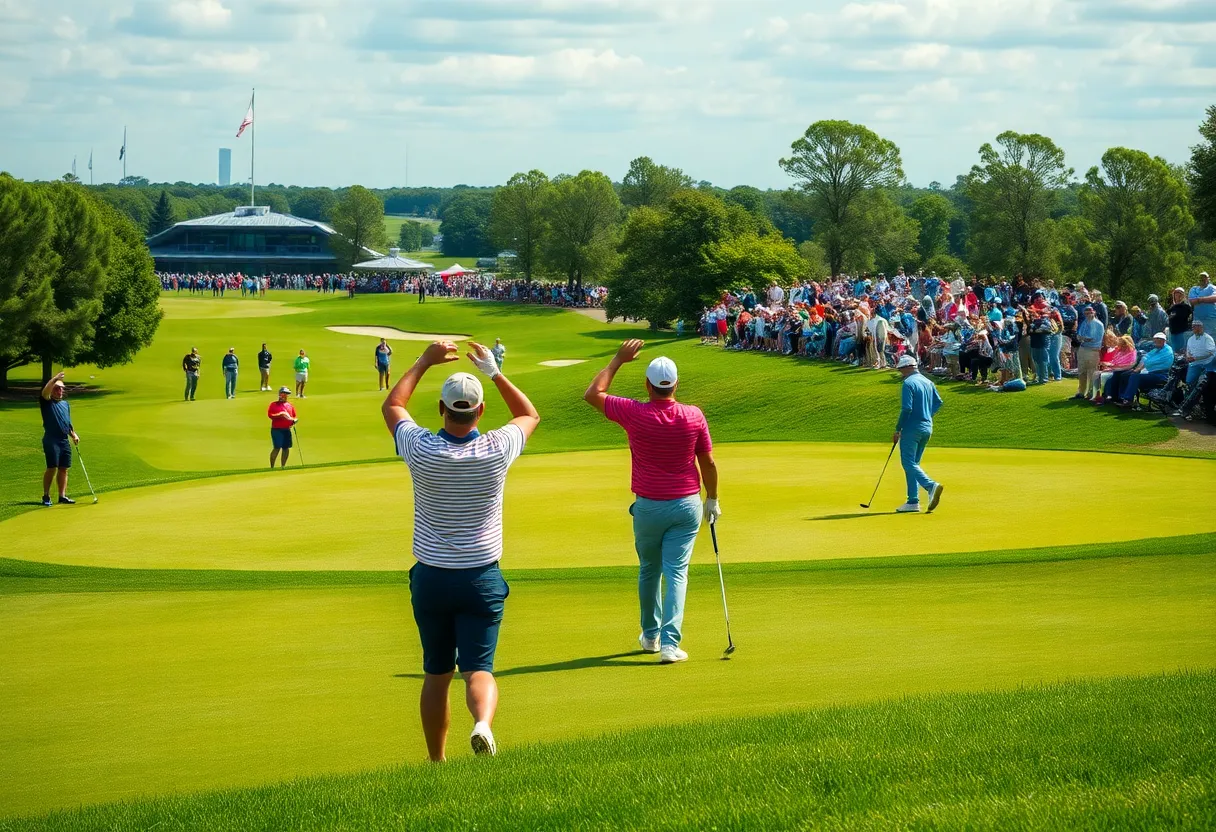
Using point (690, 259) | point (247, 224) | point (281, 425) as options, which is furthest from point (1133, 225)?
point (247, 224)

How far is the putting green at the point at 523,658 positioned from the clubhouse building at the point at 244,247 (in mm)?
152746

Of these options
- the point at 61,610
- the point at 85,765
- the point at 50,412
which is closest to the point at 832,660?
the point at 85,765

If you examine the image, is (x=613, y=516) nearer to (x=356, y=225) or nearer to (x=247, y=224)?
(x=356, y=225)

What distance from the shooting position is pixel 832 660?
9.26 metres

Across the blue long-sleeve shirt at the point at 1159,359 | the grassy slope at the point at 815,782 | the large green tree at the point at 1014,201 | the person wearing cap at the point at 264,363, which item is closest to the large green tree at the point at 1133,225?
the large green tree at the point at 1014,201

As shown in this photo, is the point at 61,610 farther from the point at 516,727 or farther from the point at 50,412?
the point at 50,412

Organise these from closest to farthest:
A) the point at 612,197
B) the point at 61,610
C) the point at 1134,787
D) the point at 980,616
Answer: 1. the point at 1134,787
2. the point at 980,616
3. the point at 61,610
4. the point at 612,197

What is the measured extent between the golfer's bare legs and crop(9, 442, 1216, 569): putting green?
664 centimetres

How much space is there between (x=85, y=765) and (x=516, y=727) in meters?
2.52

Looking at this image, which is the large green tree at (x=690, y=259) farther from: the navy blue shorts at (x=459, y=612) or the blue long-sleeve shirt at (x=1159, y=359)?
the navy blue shorts at (x=459, y=612)

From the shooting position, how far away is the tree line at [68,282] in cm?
5119

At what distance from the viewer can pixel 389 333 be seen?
80.1 m

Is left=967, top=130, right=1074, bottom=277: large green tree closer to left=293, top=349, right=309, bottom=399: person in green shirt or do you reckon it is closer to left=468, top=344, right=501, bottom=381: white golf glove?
left=293, top=349, right=309, bottom=399: person in green shirt

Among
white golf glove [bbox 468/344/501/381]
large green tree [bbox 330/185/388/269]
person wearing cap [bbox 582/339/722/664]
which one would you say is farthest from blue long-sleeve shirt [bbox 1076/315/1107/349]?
large green tree [bbox 330/185/388/269]
